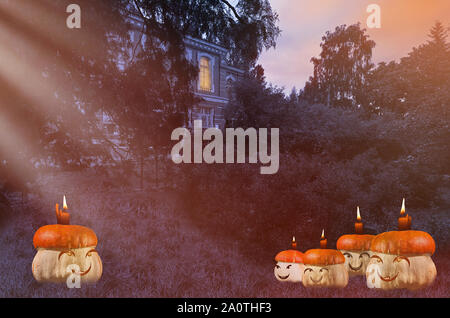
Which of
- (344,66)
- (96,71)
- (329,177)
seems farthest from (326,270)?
(344,66)

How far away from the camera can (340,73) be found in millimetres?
31203

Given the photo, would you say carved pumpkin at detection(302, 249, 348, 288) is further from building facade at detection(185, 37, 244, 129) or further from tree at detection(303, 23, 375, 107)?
tree at detection(303, 23, 375, 107)

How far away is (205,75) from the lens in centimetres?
2489

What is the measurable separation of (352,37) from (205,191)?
91.2ft

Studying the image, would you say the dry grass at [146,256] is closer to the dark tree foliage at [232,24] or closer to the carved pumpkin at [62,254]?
the carved pumpkin at [62,254]

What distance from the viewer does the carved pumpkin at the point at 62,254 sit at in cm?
327

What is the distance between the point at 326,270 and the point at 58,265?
8.27 feet

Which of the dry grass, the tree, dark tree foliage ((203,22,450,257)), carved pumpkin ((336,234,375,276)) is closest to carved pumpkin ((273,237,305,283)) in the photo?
the dry grass

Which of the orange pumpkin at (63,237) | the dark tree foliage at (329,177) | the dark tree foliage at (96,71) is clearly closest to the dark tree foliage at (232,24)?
the dark tree foliage at (96,71)

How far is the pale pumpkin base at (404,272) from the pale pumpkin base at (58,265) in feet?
8.60

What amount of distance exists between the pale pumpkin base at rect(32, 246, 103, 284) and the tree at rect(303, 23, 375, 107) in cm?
2860

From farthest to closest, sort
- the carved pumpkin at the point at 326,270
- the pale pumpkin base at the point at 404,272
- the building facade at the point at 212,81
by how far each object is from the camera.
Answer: the building facade at the point at 212,81 < the carved pumpkin at the point at 326,270 < the pale pumpkin base at the point at 404,272

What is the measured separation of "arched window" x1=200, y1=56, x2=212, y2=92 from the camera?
79.3 feet
